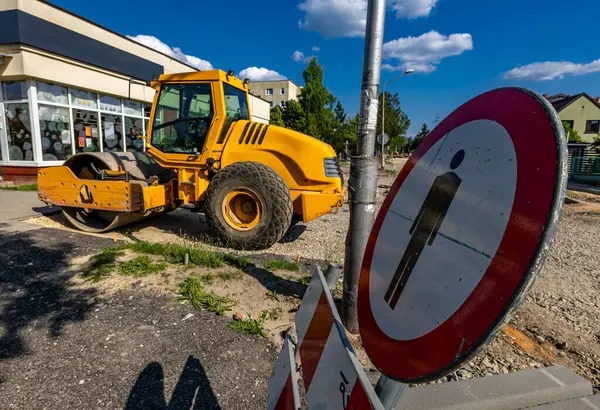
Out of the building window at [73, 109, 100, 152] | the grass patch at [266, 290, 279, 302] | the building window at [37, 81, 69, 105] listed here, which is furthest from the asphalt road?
the building window at [73, 109, 100, 152]

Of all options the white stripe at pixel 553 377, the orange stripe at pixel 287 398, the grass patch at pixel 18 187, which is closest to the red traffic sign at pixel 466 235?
the orange stripe at pixel 287 398

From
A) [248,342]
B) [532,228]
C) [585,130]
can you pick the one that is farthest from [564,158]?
[585,130]

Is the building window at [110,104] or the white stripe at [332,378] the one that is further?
the building window at [110,104]

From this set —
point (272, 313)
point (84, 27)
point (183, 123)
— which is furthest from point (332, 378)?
point (84, 27)

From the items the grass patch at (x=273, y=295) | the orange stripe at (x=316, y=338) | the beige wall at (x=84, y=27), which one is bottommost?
the grass patch at (x=273, y=295)

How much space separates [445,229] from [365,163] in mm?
2143

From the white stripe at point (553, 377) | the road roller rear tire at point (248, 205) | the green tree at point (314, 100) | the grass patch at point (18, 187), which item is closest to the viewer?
the white stripe at point (553, 377)

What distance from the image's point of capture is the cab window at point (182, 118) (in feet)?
19.2

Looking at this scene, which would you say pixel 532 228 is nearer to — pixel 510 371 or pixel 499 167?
pixel 499 167

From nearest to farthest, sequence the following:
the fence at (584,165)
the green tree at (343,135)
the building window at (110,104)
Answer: the building window at (110,104) < the fence at (584,165) < the green tree at (343,135)

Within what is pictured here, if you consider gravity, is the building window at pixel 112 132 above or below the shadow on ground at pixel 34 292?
above

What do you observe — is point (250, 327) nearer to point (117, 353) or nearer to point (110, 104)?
point (117, 353)

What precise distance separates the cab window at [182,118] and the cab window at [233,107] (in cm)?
28

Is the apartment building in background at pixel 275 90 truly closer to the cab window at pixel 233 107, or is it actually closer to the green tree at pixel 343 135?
the green tree at pixel 343 135
